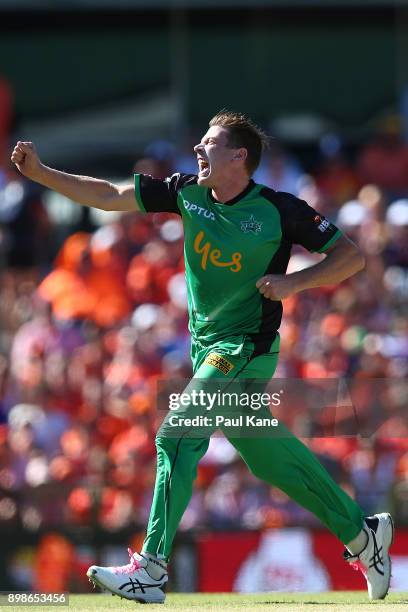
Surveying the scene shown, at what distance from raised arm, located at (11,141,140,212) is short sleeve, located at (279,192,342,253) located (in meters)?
0.75

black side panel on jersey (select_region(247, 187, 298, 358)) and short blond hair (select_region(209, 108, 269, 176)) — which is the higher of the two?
short blond hair (select_region(209, 108, 269, 176))

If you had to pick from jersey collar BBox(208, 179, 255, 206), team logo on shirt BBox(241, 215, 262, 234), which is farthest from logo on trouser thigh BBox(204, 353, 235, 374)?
jersey collar BBox(208, 179, 255, 206)

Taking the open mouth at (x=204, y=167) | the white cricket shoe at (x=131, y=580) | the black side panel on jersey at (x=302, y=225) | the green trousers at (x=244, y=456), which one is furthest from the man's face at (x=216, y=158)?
the white cricket shoe at (x=131, y=580)

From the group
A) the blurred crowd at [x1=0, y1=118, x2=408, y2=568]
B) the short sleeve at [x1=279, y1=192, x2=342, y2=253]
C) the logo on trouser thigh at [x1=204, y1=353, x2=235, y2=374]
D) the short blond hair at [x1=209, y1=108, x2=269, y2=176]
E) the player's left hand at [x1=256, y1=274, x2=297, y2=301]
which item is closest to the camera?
the player's left hand at [x1=256, y1=274, x2=297, y2=301]

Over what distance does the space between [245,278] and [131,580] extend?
148cm

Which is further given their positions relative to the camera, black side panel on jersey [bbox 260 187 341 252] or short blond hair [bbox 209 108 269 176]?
short blond hair [bbox 209 108 269 176]

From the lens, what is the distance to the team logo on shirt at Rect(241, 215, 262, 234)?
6516 millimetres

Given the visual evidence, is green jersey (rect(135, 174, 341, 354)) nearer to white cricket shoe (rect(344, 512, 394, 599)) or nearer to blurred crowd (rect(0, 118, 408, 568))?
white cricket shoe (rect(344, 512, 394, 599))

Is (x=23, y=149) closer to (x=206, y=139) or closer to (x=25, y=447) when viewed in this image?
(x=206, y=139)

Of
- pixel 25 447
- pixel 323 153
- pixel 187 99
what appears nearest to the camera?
pixel 25 447

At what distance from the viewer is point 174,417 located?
6.38m

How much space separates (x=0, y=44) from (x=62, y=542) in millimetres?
8517

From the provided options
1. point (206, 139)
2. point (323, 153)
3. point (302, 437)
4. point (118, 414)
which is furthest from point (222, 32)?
point (206, 139)

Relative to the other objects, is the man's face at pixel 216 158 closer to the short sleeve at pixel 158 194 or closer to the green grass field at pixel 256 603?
the short sleeve at pixel 158 194
